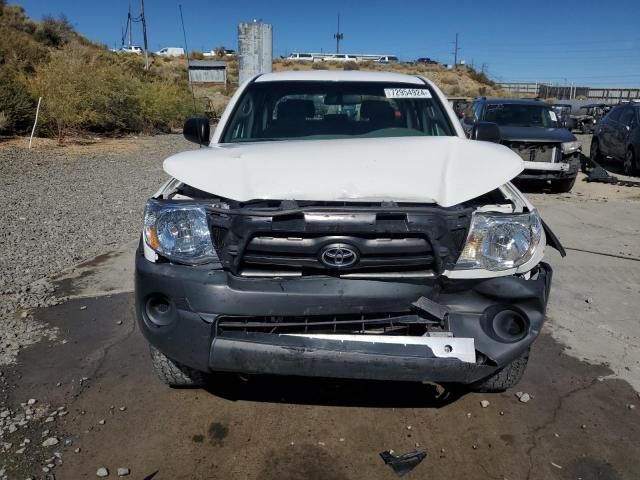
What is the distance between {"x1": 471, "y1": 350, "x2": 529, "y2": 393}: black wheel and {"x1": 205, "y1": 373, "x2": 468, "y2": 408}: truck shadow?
0.16m

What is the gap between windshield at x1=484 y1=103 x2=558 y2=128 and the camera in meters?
11.4

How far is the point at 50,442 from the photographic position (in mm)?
2756

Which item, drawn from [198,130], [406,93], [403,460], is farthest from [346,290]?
[406,93]

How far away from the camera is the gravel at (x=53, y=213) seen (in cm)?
461

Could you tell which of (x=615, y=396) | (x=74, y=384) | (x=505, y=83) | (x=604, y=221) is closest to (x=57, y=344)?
(x=74, y=384)

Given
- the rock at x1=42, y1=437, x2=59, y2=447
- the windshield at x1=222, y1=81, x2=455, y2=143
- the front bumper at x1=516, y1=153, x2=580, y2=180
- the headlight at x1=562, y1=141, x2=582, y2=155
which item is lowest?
the rock at x1=42, y1=437, x2=59, y2=447

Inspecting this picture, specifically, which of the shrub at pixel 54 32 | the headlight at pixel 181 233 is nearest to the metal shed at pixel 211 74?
the shrub at pixel 54 32

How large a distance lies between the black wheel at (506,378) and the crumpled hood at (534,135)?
7613 millimetres

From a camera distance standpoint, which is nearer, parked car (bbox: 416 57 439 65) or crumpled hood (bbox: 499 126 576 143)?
crumpled hood (bbox: 499 126 576 143)

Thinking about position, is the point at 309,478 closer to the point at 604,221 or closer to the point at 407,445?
the point at 407,445

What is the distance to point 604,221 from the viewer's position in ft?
26.5

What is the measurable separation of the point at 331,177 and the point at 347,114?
69.4 inches

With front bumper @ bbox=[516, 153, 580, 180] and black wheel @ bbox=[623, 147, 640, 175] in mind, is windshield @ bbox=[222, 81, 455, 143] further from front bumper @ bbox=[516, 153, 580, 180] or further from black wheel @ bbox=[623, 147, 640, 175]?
black wheel @ bbox=[623, 147, 640, 175]

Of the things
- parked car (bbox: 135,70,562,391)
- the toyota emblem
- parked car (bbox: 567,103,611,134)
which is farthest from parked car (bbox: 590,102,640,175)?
the toyota emblem
